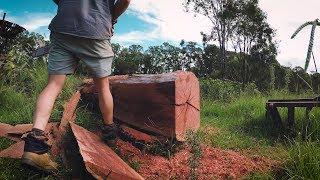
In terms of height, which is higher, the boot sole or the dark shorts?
the dark shorts

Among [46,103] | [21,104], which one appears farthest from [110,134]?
[21,104]

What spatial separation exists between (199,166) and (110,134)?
941mm

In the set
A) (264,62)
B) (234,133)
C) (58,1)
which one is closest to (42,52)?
(234,133)

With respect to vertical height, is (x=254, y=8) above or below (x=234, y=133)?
above

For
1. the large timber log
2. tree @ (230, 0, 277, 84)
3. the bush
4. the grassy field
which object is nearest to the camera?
the grassy field

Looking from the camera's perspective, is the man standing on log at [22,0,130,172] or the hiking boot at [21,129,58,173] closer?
the hiking boot at [21,129,58,173]

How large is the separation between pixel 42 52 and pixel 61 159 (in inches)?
198

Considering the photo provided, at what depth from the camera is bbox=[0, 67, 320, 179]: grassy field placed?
387 cm

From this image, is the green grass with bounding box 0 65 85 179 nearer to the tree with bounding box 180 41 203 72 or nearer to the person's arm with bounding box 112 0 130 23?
the person's arm with bounding box 112 0 130 23

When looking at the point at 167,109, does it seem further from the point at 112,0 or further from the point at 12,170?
the point at 12,170

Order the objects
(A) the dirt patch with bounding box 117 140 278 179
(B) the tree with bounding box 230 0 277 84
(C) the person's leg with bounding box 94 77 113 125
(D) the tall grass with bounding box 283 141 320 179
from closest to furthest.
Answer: (D) the tall grass with bounding box 283 141 320 179 < (C) the person's leg with bounding box 94 77 113 125 < (A) the dirt patch with bounding box 117 140 278 179 < (B) the tree with bounding box 230 0 277 84

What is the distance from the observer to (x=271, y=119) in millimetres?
7230

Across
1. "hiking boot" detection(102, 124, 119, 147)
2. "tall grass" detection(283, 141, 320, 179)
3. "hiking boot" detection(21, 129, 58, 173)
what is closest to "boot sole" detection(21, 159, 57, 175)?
"hiking boot" detection(21, 129, 58, 173)

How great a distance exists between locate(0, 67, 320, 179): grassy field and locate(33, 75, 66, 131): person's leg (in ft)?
1.39
